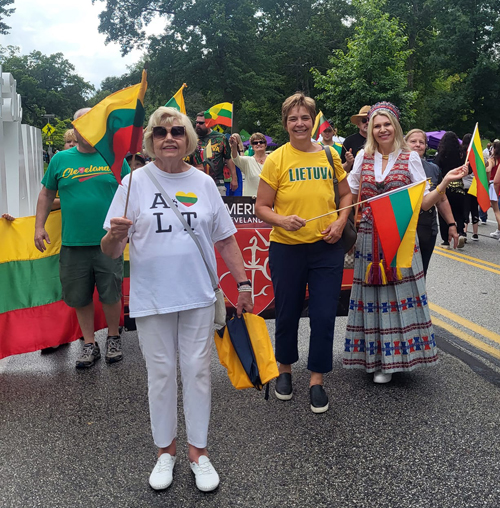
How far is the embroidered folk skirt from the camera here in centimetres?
391

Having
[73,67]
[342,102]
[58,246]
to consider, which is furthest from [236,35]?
[73,67]

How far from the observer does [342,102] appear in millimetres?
26469

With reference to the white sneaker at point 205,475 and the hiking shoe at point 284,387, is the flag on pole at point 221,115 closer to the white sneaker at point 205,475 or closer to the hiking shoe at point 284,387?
the hiking shoe at point 284,387

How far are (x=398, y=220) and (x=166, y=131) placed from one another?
1689 mm

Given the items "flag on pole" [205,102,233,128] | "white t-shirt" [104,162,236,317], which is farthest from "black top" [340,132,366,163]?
"flag on pole" [205,102,233,128]

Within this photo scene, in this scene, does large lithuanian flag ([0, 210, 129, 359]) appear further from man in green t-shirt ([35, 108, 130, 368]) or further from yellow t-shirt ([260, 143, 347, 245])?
yellow t-shirt ([260, 143, 347, 245])

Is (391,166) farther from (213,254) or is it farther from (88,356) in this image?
(88,356)

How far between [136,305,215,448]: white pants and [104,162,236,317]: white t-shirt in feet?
0.28

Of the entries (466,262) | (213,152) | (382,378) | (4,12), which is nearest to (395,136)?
(382,378)

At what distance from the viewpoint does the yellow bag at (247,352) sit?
303cm

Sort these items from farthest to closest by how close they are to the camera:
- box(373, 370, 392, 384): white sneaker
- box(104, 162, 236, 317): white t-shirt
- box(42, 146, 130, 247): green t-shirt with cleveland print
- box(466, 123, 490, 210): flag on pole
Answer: box(466, 123, 490, 210): flag on pole, box(42, 146, 130, 247): green t-shirt with cleveland print, box(373, 370, 392, 384): white sneaker, box(104, 162, 236, 317): white t-shirt

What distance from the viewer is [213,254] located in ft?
9.62

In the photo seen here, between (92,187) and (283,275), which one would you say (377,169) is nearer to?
(283,275)

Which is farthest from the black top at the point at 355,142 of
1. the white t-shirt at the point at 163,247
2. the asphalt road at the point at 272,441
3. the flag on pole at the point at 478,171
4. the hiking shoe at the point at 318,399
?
the white t-shirt at the point at 163,247
